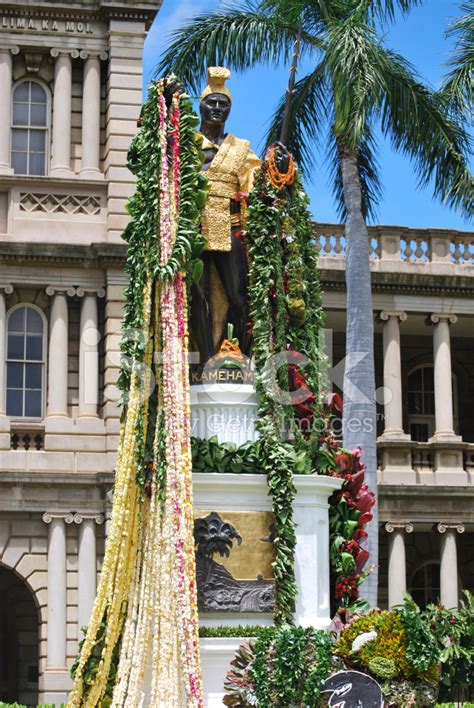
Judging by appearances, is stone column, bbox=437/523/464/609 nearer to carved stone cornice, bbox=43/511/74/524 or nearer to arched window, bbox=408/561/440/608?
arched window, bbox=408/561/440/608

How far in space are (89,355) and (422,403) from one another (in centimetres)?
862

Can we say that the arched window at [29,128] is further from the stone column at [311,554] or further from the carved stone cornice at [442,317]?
the stone column at [311,554]

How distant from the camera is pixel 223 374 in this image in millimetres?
13133

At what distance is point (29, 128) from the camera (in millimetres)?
30562

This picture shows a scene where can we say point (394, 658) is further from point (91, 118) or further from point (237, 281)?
point (91, 118)

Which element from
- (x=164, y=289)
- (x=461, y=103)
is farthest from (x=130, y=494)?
(x=461, y=103)

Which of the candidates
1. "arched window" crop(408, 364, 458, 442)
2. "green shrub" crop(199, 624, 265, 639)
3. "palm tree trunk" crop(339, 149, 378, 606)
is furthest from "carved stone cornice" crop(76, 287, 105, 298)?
"green shrub" crop(199, 624, 265, 639)

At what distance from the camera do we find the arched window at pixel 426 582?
3378cm

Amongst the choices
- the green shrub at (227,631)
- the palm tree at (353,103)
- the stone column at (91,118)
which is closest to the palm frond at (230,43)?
the palm tree at (353,103)

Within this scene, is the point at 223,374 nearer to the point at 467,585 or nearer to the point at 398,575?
A: the point at 398,575

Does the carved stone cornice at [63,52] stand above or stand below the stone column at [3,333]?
above

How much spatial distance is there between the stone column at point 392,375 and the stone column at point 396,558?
180 centimetres

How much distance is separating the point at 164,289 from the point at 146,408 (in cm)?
94

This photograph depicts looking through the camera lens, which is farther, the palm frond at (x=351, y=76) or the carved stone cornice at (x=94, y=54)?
the carved stone cornice at (x=94, y=54)
